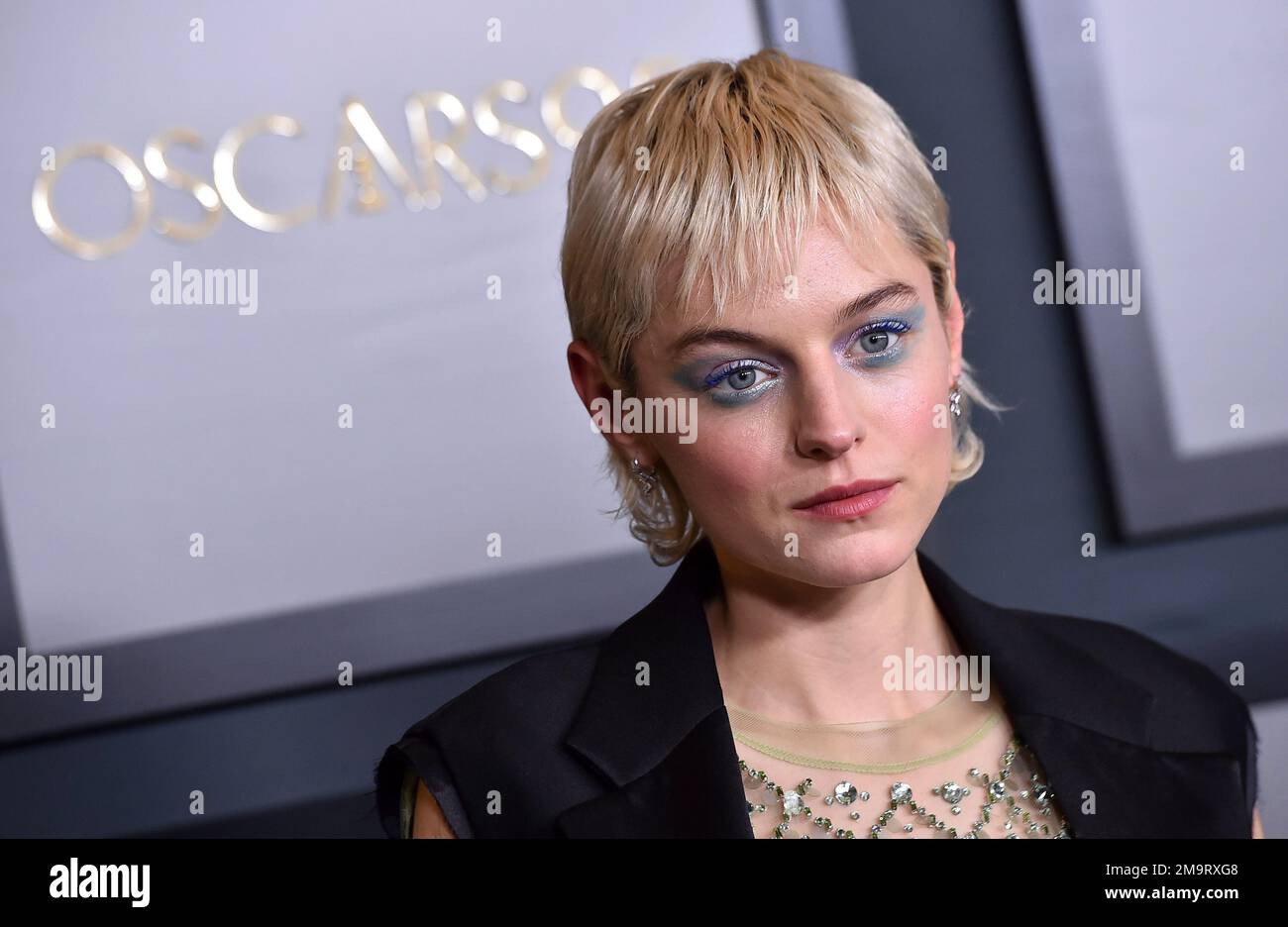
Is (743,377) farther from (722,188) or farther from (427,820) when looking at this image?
(427,820)

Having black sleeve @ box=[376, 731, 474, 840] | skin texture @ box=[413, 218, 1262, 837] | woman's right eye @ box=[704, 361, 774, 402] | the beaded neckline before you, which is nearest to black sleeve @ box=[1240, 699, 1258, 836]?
the beaded neckline

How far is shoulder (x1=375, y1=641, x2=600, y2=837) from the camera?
108 cm

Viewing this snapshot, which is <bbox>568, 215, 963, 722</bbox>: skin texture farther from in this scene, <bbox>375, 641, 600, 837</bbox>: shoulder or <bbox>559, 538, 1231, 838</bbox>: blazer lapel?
<bbox>375, 641, 600, 837</bbox>: shoulder

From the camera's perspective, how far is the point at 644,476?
3.92 ft

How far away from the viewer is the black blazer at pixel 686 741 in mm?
1068

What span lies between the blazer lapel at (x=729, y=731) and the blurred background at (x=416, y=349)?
45cm

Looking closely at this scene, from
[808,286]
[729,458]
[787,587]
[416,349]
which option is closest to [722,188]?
[808,286]

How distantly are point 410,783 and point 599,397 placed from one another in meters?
0.37

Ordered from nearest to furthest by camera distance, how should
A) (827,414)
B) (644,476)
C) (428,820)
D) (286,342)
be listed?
1. (827,414)
2. (428,820)
3. (644,476)
4. (286,342)

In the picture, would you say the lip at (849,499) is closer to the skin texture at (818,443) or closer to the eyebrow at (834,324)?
the skin texture at (818,443)

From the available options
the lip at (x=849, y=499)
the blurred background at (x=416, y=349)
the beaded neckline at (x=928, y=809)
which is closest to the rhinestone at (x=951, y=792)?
the beaded neckline at (x=928, y=809)

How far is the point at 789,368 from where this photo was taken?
1016mm

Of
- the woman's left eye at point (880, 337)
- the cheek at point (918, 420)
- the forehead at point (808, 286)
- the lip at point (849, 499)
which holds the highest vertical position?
the forehead at point (808, 286)
